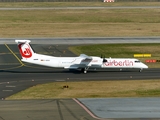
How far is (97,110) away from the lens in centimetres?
3778

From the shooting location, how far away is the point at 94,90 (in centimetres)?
4931

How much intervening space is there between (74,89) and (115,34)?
56.2 metres

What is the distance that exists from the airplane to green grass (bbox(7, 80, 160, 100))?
7.99m

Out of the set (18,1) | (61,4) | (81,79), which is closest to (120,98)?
(81,79)

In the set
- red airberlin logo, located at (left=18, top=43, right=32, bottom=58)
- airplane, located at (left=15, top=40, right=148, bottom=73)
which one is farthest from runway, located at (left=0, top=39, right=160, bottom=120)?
red airberlin logo, located at (left=18, top=43, right=32, bottom=58)

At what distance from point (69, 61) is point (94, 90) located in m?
14.3

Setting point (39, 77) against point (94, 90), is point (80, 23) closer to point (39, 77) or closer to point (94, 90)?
point (39, 77)

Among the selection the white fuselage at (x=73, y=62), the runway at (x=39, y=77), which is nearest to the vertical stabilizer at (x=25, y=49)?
the white fuselage at (x=73, y=62)

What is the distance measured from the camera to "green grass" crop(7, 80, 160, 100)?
46375mm

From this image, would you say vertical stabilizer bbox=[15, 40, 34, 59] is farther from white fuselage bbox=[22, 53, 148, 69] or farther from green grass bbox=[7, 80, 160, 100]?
green grass bbox=[7, 80, 160, 100]

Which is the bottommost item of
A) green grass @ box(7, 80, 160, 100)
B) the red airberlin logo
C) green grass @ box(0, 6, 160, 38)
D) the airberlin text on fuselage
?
green grass @ box(7, 80, 160, 100)

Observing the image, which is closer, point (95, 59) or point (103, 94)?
point (103, 94)

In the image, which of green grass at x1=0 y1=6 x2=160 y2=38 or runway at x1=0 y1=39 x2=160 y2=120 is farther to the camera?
green grass at x1=0 y1=6 x2=160 y2=38

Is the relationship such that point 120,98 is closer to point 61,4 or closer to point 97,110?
point 97,110
